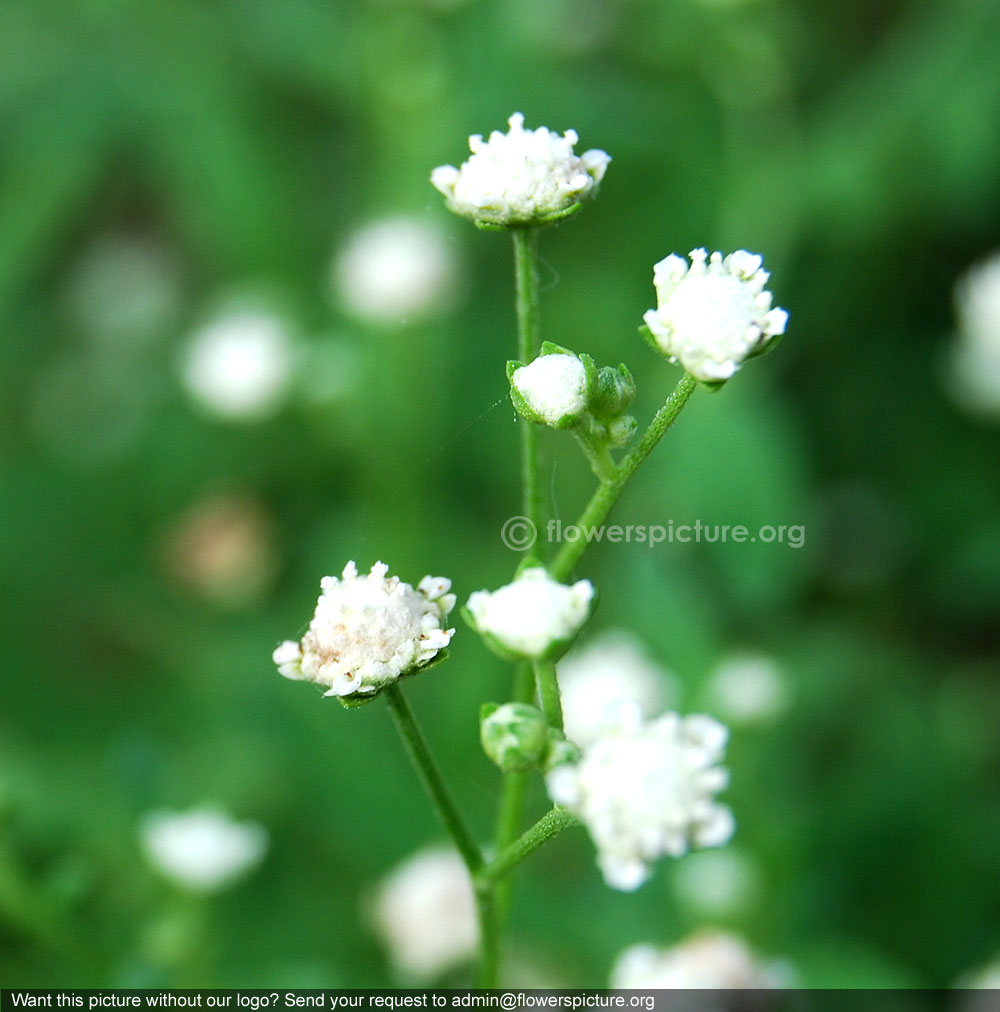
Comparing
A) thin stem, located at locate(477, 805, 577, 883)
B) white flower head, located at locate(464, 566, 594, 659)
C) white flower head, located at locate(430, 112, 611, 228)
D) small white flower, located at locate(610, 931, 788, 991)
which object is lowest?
small white flower, located at locate(610, 931, 788, 991)

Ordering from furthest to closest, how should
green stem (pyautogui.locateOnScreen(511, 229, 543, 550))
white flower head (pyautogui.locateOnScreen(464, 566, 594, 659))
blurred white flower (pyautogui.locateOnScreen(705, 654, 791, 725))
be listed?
blurred white flower (pyautogui.locateOnScreen(705, 654, 791, 725))
green stem (pyautogui.locateOnScreen(511, 229, 543, 550))
white flower head (pyautogui.locateOnScreen(464, 566, 594, 659))

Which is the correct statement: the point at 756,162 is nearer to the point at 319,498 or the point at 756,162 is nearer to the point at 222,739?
the point at 319,498

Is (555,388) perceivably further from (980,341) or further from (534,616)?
(980,341)

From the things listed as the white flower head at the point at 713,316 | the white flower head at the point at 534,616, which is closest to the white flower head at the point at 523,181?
the white flower head at the point at 713,316

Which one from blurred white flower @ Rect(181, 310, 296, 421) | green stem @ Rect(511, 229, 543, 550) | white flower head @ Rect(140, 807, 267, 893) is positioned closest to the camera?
green stem @ Rect(511, 229, 543, 550)

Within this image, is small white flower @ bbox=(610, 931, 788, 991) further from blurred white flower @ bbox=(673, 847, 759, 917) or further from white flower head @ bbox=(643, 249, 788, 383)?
white flower head @ bbox=(643, 249, 788, 383)

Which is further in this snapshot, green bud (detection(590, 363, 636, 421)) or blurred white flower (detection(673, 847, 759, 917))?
blurred white flower (detection(673, 847, 759, 917))

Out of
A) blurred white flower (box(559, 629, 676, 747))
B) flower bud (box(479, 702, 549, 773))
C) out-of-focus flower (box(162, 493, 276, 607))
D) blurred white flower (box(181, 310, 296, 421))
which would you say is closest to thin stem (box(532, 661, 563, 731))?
flower bud (box(479, 702, 549, 773))
